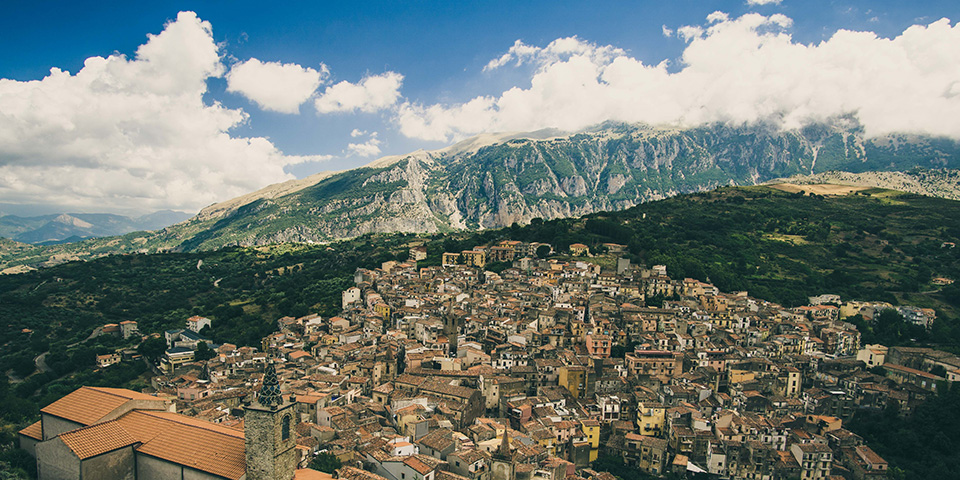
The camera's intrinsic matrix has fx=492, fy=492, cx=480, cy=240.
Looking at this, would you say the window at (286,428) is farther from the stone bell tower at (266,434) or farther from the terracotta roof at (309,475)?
the terracotta roof at (309,475)

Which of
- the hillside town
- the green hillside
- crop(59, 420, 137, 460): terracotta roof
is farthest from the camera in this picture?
the green hillside

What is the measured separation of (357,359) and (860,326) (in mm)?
52540

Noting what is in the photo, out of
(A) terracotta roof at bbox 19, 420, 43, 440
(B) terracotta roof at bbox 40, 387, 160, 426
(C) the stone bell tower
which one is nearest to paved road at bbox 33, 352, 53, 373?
(A) terracotta roof at bbox 19, 420, 43, 440

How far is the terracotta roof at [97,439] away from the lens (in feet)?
54.2

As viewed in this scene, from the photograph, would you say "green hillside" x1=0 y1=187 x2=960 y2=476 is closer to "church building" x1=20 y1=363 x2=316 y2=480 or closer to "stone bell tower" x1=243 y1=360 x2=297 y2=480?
"church building" x1=20 y1=363 x2=316 y2=480

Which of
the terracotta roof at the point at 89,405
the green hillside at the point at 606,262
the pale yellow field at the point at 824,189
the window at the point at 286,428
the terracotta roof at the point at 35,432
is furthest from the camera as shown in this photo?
the pale yellow field at the point at 824,189

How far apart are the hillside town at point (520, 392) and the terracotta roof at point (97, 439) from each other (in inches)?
2.3

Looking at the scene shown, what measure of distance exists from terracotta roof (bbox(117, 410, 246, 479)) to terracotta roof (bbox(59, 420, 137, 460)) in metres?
0.36

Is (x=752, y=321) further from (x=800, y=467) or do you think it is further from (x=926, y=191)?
(x=926, y=191)

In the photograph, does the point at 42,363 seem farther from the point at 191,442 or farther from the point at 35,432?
the point at 191,442

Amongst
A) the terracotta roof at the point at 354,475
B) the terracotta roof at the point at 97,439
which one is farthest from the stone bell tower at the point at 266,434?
the terracotta roof at the point at 97,439

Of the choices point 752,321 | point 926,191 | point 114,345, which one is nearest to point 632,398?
point 752,321

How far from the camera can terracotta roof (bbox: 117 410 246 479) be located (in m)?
16.1

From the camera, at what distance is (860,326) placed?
5297cm
